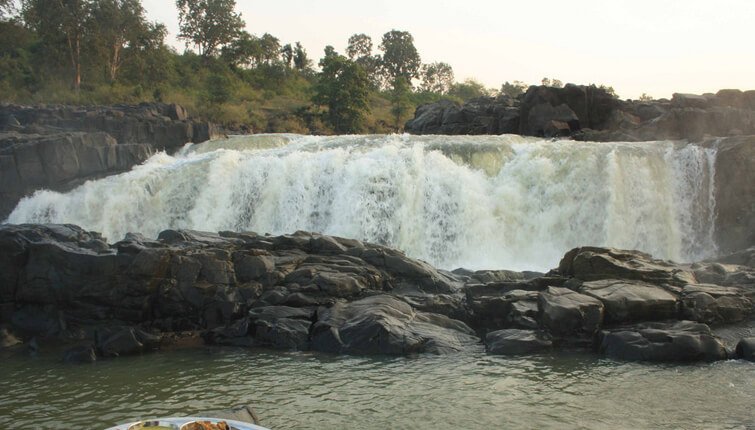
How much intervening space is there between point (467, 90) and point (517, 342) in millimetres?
89205

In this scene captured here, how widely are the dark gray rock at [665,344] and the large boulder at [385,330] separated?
283 cm

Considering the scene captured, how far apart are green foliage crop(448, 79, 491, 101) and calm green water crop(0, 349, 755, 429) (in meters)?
86.8

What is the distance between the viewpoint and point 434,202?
24.3 meters

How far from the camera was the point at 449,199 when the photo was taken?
2438 centimetres

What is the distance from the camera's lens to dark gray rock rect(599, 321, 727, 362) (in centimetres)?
1251

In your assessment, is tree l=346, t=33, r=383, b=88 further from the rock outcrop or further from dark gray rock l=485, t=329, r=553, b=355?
dark gray rock l=485, t=329, r=553, b=355

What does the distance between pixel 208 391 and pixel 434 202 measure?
47.7 feet

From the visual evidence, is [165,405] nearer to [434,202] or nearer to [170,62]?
[434,202]

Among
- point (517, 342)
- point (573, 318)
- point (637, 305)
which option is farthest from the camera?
point (637, 305)

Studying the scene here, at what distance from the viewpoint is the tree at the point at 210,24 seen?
73.1m

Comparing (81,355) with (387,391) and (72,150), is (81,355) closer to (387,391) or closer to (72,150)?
(387,391)

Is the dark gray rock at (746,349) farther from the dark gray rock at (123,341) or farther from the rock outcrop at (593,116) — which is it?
the rock outcrop at (593,116)

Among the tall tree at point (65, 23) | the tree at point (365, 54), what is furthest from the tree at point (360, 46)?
the tall tree at point (65, 23)

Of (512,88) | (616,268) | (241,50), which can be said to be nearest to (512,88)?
(512,88)
